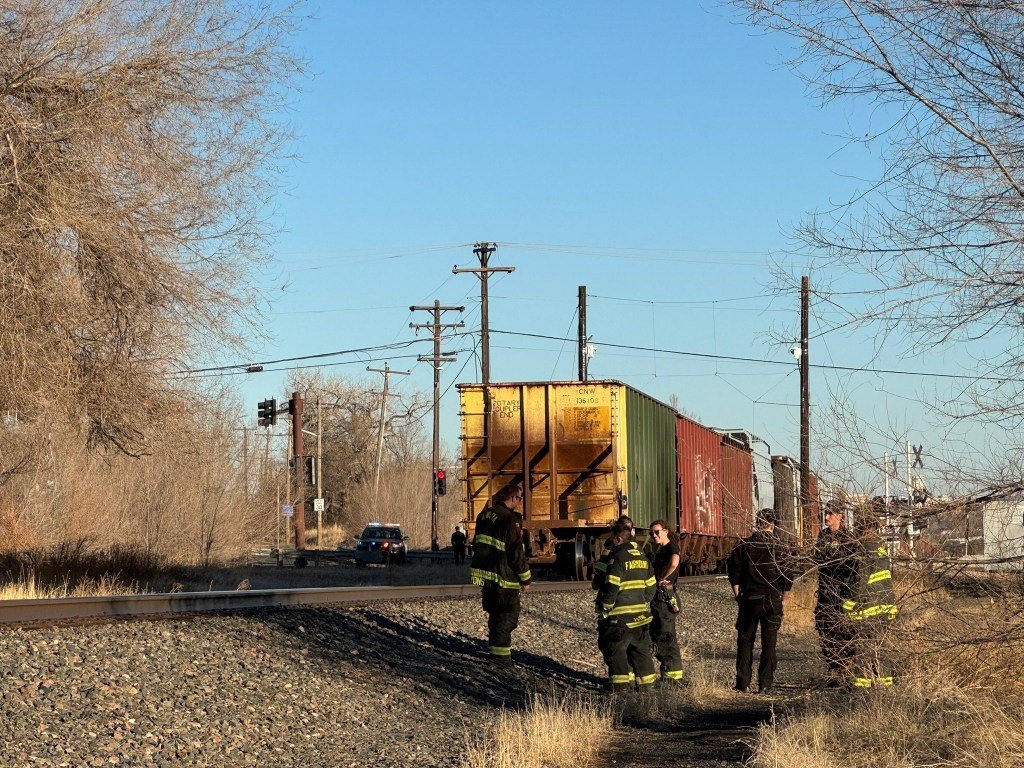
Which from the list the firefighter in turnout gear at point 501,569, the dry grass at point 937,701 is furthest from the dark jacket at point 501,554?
the dry grass at point 937,701

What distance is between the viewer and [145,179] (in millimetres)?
15594

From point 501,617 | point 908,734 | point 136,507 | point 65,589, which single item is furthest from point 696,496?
point 908,734

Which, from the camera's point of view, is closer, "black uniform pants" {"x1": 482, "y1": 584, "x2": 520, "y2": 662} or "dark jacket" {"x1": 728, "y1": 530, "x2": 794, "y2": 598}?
"dark jacket" {"x1": 728, "y1": 530, "x2": 794, "y2": 598}

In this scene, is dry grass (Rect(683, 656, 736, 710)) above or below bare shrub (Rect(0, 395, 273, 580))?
below

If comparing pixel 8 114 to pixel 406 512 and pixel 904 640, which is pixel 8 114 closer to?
pixel 904 640

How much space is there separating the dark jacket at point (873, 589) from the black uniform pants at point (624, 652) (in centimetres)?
396

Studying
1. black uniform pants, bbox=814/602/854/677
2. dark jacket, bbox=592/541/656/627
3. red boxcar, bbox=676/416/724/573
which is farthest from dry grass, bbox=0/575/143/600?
red boxcar, bbox=676/416/724/573

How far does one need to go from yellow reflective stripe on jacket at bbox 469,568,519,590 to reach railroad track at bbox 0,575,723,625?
2.69 m

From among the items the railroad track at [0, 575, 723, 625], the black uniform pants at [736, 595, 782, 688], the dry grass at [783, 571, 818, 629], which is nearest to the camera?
the railroad track at [0, 575, 723, 625]

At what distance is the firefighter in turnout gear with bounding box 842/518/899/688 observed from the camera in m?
8.12

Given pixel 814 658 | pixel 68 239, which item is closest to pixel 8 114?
pixel 68 239

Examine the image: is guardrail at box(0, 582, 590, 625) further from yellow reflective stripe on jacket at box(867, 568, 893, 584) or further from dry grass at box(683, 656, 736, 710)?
yellow reflective stripe on jacket at box(867, 568, 893, 584)

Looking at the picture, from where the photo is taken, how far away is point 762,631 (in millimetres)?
13695

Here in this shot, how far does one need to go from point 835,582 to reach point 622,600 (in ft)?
13.4
